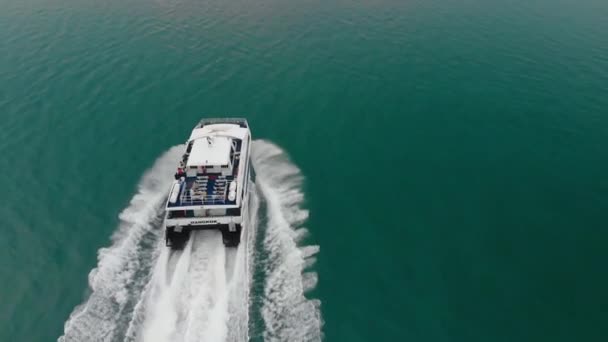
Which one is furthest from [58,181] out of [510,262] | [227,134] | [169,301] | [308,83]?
[510,262]

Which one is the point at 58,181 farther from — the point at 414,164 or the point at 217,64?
the point at 414,164

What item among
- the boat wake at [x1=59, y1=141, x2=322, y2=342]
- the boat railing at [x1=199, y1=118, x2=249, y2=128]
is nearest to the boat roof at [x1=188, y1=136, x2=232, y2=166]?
the boat wake at [x1=59, y1=141, x2=322, y2=342]

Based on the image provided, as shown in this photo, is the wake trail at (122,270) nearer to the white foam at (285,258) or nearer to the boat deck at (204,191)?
the boat deck at (204,191)

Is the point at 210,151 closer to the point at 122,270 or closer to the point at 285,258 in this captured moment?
the point at 122,270

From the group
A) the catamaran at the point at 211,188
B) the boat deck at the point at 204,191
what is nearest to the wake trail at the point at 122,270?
the catamaran at the point at 211,188

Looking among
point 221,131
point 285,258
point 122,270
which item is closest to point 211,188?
point 221,131
